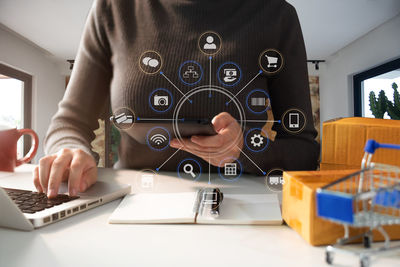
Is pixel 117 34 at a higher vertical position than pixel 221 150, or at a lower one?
higher

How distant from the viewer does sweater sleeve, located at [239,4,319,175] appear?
1.57 ft

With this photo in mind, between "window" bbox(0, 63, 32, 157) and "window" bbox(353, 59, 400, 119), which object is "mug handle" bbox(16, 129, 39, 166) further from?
"window" bbox(353, 59, 400, 119)

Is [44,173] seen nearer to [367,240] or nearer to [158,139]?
[158,139]

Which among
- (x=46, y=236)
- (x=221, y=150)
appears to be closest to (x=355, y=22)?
(x=221, y=150)

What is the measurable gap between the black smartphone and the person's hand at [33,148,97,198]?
0.09 metres

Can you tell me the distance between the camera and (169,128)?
48 centimetres

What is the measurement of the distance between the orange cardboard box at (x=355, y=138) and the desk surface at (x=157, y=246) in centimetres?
16

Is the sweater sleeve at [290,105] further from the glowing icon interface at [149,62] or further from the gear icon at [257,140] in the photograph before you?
the glowing icon interface at [149,62]

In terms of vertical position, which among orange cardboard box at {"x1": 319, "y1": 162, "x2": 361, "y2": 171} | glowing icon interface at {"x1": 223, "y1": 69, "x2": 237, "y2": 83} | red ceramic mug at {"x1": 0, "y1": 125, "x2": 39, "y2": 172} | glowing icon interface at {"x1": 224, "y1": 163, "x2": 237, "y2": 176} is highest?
glowing icon interface at {"x1": 223, "y1": 69, "x2": 237, "y2": 83}

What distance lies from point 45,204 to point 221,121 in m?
0.29

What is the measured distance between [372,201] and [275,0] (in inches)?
15.7

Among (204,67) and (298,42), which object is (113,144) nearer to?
(204,67)

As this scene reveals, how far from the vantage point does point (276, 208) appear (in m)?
0.37

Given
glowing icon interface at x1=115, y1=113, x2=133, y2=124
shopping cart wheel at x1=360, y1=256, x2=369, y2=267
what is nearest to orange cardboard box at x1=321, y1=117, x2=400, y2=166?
shopping cart wheel at x1=360, y1=256, x2=369, y2=267
